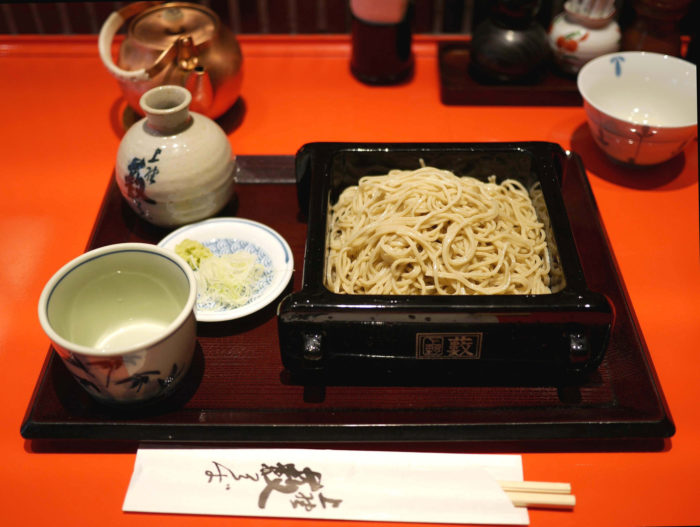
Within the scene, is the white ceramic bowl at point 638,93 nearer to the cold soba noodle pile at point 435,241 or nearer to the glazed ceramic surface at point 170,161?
the cold soba noodle pile at point 435,241

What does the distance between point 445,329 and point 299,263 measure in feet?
1.45

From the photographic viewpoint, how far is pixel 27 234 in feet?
5.23

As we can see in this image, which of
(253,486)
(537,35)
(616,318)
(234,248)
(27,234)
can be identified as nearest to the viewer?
(253,486)

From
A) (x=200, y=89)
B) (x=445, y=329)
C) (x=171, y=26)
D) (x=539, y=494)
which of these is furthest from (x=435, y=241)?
(x=171, y=26)

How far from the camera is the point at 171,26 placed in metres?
1.70

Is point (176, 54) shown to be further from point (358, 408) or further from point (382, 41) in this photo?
point (358, 408)

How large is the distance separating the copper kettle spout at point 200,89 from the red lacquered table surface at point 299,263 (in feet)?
0.54

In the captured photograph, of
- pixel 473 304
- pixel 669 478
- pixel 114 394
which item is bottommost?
pixel 669 478

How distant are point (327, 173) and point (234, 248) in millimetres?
273

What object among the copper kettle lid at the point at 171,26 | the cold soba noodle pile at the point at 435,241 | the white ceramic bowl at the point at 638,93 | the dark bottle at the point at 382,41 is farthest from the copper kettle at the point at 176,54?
the white ceramic bowl at the point at 638,93

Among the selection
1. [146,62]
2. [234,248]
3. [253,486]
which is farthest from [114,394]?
[146,62]

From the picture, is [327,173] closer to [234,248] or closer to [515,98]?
[234,248]

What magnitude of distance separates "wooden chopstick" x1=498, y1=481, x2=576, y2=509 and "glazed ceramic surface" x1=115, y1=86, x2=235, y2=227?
34.7 inches

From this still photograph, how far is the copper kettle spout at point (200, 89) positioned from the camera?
1.68 metres
